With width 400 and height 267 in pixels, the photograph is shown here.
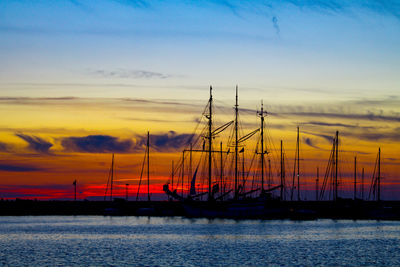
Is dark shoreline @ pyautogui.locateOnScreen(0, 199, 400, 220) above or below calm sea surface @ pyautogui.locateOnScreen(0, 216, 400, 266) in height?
above

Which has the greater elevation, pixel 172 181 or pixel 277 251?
pixel 172 181

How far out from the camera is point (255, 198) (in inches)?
5064

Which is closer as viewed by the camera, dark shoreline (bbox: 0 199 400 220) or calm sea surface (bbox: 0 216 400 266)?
calm sea surface (bbox: 0 216 400 266)

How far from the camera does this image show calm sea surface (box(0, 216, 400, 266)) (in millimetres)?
61219

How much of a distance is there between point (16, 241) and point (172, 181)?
7151 cm

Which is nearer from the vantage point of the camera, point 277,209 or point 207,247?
point 207,247

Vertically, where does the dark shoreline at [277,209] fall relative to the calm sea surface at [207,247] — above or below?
above

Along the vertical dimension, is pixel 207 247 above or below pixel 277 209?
below

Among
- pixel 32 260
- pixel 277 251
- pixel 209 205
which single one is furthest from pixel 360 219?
pixel 32 260

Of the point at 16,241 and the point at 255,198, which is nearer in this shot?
the point at 16,241

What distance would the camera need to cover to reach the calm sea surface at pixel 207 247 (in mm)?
61219

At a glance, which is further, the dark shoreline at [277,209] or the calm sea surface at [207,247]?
the dark shoreline at [277,209]

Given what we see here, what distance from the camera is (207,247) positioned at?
75625mm

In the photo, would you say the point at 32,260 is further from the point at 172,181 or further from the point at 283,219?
the point at 172,181
